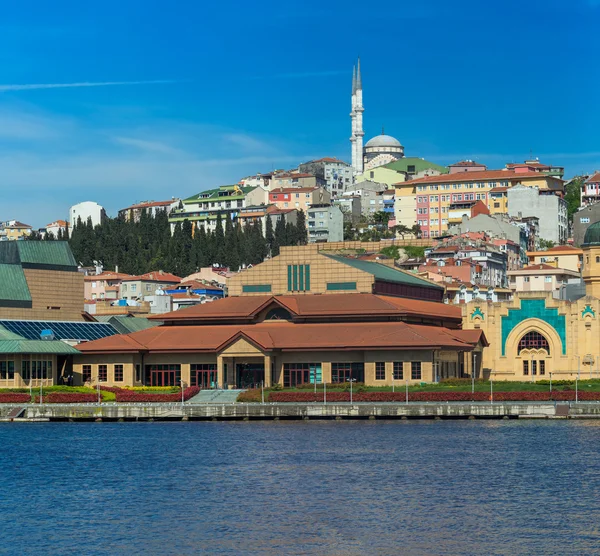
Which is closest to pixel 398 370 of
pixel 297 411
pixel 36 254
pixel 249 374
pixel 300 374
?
pixel 300 374

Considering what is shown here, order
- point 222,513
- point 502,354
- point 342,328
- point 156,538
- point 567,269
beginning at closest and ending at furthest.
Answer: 1. point 156,538
2. point 222,513
3. point 342,328
4. point 502,354
5. point 567,269

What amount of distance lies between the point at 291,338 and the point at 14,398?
Answer: 76.0ft

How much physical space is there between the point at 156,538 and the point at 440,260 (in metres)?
141

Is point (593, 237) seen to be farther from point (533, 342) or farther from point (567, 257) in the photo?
point (567, 257)

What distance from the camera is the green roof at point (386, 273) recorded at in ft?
407

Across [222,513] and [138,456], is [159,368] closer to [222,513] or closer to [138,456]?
[138,456]

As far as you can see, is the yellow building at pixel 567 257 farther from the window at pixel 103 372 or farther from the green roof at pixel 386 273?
the window at pixel 103 372

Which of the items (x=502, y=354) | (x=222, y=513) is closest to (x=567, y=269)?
(x=502, y=354)

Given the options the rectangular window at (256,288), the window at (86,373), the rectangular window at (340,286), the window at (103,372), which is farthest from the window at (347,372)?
the window at (86,373)

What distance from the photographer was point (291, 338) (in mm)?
113250

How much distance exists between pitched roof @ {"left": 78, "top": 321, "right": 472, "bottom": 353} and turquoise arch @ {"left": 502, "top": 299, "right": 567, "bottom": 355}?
20.2 feet

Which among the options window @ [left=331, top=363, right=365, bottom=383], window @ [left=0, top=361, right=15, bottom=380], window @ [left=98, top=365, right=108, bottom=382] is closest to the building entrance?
window @ [left=331, top=363, right=365, bottom=383]

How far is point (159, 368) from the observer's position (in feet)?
380

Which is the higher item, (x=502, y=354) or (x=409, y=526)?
(x=502, y=354)
